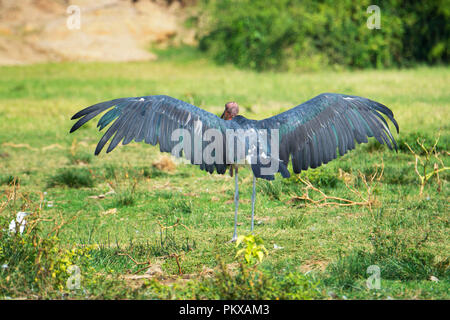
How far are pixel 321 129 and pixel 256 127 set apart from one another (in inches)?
22.4

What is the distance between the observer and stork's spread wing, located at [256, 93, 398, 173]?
5.28 metres

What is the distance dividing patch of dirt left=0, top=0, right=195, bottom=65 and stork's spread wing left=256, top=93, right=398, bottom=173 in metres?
16.7

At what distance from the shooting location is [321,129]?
17.4ft

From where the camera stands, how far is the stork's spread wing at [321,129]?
5281 millimetres

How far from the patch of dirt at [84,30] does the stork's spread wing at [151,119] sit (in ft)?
54.0

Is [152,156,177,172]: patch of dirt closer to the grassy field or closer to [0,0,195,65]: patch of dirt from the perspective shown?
the grassy field

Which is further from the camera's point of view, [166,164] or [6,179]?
[166,164]

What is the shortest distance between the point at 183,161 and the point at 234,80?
825cm

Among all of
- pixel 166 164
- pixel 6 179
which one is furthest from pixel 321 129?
pixel 6 179

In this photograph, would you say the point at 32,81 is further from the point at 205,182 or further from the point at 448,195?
the point at 448,195

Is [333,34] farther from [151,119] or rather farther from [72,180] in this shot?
[151,119]

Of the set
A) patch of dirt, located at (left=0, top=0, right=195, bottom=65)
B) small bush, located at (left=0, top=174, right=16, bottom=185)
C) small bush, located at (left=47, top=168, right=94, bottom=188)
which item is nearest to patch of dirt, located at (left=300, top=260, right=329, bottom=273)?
small bush, located at (left=47, top=168, right=94, bottom=188)
